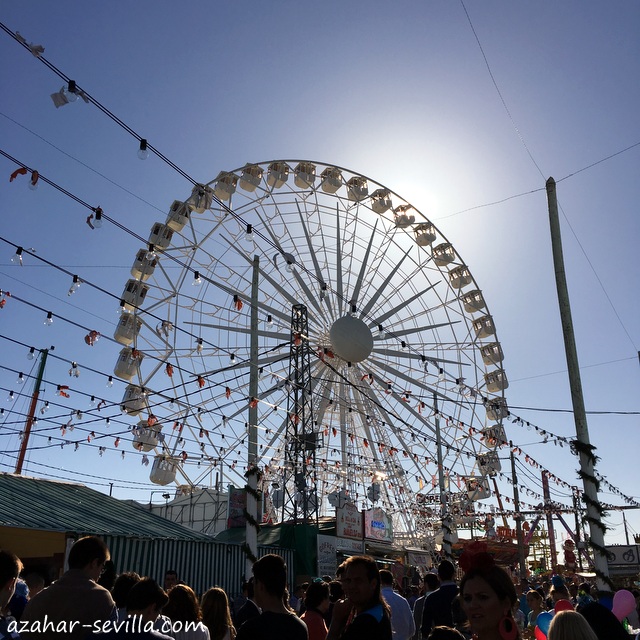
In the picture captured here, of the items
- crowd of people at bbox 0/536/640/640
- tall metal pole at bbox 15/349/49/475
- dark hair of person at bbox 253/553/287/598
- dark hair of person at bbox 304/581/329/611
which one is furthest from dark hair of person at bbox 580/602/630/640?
tall metal pole at bbox 15/349/49/475

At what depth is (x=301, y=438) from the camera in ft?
64.2

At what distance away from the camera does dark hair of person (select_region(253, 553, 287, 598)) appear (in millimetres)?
3990

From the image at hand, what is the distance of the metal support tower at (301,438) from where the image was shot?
19.3 meters

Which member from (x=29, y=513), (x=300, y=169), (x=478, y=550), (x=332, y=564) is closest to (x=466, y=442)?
(x=332, y=564)

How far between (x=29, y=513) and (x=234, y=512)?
33.0 feet

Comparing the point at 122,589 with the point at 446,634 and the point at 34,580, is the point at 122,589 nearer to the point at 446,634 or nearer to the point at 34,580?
the point at 34,580

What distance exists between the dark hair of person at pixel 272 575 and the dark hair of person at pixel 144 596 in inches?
24.8

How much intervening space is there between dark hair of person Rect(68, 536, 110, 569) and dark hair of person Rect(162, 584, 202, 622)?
573mm

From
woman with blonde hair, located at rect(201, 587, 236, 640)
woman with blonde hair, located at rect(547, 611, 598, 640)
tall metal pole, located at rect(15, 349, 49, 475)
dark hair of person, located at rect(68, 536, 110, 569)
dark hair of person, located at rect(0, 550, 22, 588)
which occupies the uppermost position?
tall metal pole, located at rect(15, 349, 49, 475)

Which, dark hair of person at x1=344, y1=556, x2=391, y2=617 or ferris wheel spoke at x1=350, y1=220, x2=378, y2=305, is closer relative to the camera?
dark hair of person at x1=344, y1=556, x2=391, y2=617

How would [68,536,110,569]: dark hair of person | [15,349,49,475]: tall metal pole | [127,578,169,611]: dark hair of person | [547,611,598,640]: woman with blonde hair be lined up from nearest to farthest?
[547,611,598,640]: woman with blonde hair
[127,578,169,611]: dark hair of person
[68,536,110,569]: dark hair of person
[15,349,49,475]: tall metal pole

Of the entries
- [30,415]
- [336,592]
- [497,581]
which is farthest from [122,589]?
[30,415]

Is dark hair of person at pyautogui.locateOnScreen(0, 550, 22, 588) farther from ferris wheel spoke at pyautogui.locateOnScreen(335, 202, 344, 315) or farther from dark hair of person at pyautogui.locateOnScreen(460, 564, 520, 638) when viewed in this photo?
ferris wheel spoke at pyautogui.locateOnScreen(335, 202, 344, 315)

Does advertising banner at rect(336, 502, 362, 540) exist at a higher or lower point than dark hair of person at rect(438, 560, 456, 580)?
higher
